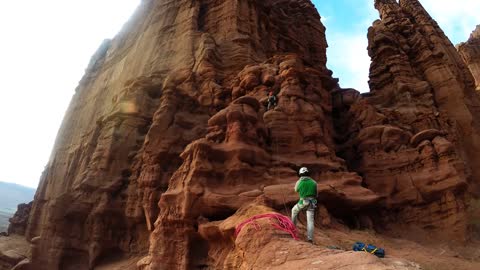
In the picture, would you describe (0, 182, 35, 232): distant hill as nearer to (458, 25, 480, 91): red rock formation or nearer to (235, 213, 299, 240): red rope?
(458, 25, 480, 91): red rock formation

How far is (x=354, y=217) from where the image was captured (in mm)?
13234

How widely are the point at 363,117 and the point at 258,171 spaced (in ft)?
29.6

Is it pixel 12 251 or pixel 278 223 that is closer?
pixel 278 223

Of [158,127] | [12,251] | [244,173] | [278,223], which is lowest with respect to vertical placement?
[278,223]

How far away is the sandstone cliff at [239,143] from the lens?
11.9 m

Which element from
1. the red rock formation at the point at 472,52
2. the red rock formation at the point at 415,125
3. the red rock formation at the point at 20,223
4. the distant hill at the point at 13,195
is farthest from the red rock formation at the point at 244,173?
the distant hill at the point at 13,195

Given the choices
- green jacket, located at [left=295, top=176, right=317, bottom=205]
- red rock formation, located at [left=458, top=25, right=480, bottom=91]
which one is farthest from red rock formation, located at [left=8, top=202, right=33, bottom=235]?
red rock formation, located at [left=458, top=25, right=480, bottom=91]

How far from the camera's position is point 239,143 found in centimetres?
1284

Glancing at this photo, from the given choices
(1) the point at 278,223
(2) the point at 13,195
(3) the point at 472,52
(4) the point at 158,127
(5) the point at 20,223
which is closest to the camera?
(1) the point at 278,223

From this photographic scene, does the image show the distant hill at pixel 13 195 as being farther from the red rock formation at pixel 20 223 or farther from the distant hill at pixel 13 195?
the red rock formation at pixel 20 223

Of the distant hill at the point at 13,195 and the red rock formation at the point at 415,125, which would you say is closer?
the red rock formation at the point at 415,125

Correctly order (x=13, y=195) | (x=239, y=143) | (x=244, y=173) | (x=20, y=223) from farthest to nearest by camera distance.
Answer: (x=13, y=195) < (x=20, y=223) < (x=239, y=143) < (x=244, y=173)

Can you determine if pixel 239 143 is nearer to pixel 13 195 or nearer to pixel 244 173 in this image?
pixel 244 173

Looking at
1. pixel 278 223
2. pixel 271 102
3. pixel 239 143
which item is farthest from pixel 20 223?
pixel 278 223
